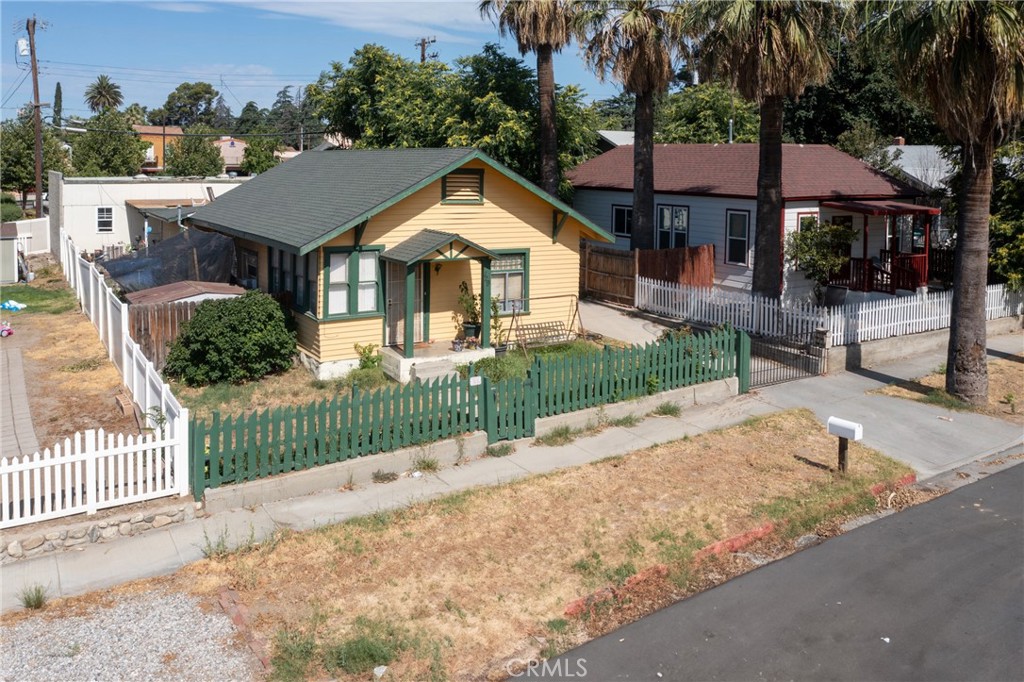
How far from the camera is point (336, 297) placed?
1819 centimetres

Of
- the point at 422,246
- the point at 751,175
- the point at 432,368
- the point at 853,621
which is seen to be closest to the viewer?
the point at 853,621

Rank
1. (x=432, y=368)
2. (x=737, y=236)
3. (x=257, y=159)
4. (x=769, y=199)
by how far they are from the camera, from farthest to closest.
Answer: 1. (x=257, y=159)
2. (x=737, y=236)
3. (x=769, y=199)
4. (x=432, y=368)

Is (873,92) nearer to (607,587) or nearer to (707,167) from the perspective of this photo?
(707,167)

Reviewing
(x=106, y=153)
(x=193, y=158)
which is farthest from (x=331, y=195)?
(x=106, y=153)

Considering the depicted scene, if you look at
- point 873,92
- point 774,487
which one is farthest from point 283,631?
point 873,92

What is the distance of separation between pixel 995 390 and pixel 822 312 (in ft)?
12.3

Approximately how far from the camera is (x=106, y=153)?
53656 mm

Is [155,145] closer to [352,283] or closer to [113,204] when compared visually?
[113,204]

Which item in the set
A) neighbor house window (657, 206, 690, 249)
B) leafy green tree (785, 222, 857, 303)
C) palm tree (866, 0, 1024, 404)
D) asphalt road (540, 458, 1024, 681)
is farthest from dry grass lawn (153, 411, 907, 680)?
neighbor house window (657, 206, 690, 249)

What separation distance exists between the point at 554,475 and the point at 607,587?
11.1 feet

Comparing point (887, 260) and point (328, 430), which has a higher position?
point (887, 260)

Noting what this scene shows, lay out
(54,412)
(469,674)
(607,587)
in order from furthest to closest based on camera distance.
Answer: (54,412) < (607,587) < (469,674)

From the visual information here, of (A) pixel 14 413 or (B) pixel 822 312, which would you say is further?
(B) pixel 822 312

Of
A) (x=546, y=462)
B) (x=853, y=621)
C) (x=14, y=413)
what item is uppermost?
(x=14, y=413)
